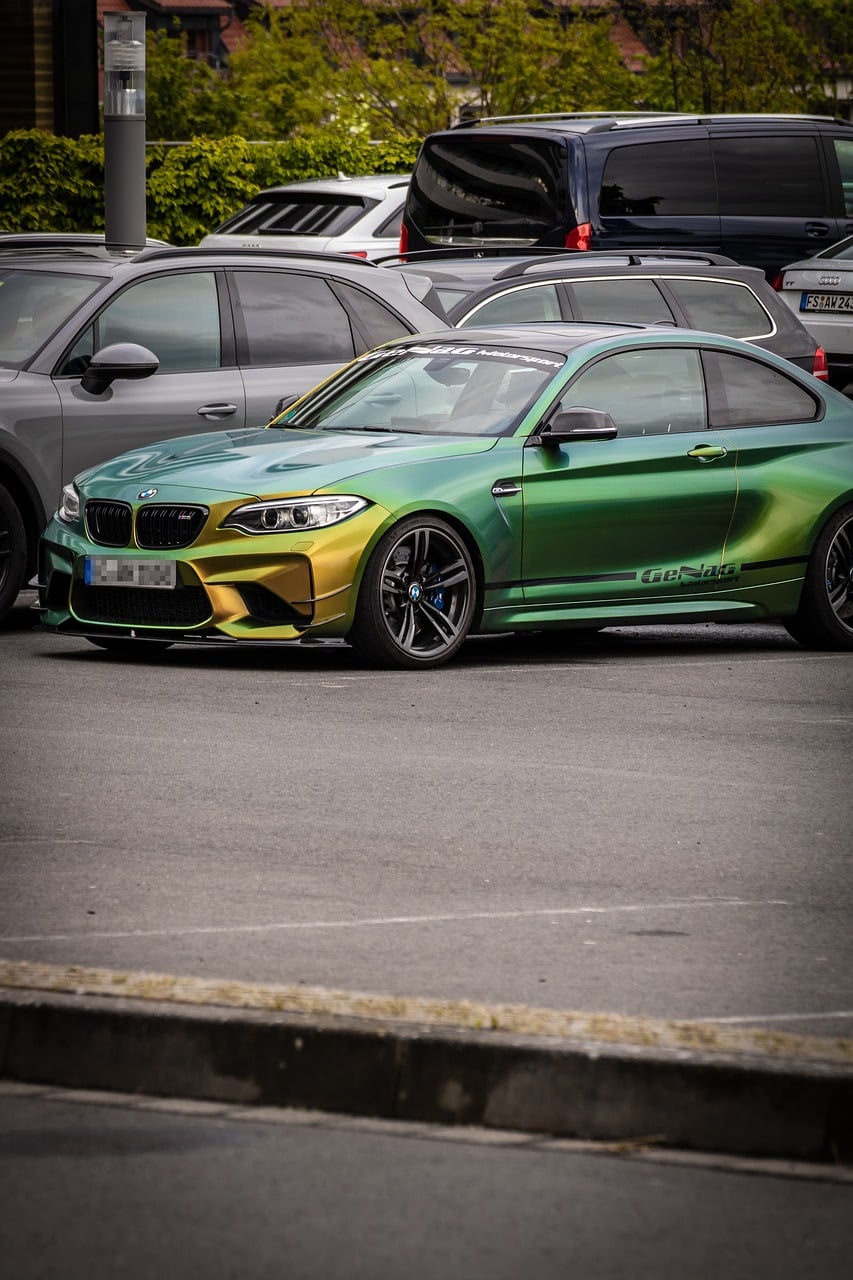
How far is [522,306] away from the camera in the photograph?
14.7 m

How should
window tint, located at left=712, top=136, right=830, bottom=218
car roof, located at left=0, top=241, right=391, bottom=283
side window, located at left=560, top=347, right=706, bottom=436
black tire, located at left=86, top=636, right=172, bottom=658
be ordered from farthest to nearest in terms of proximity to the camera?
window tint, located at left=712, top=136, right=830, bottom=218, car roof, located at left=0, top=241, right=391, bottom=283, side window, located at left=560, top=347, right=706, bottom=436, black tire, located at left=86, top=636, right=172, bottom=658

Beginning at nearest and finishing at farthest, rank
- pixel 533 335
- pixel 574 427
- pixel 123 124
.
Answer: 1. pixel 574 427
2. pixel 533 335
3. pixel 123 124

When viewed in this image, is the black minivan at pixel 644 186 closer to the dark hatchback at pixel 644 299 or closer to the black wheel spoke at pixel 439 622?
the dark hatchback at pixel 644 299

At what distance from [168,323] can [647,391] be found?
2.57 metres

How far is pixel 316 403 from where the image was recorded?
37.3 ft

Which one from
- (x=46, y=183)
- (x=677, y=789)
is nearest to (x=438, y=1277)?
(x=677, y=789)

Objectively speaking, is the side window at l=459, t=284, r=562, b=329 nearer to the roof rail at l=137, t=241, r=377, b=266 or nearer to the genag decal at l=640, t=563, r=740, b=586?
the roof rail at l=137, t=241, r=377, b=266

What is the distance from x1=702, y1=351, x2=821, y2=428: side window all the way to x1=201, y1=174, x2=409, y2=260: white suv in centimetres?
998

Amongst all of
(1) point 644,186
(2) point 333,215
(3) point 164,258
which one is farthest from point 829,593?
(2) point 333,215

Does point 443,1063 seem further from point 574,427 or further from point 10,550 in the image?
point 10,550

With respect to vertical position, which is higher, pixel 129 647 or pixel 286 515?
pixel 286 515

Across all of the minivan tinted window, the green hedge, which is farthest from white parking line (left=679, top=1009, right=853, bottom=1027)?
the green hedge

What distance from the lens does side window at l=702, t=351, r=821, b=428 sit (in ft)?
37.1

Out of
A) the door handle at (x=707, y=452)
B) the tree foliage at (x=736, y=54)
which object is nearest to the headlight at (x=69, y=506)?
the door handle at (x=707, y=452)
